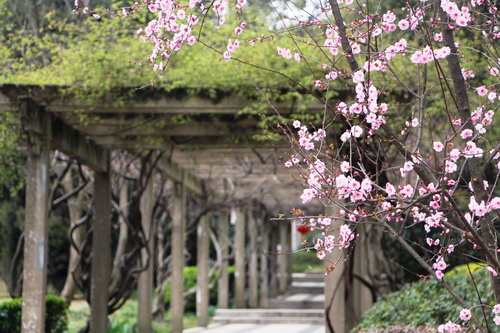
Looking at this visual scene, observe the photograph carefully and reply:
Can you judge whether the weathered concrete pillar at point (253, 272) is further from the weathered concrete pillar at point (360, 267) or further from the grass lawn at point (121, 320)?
the weathered concrete pillar at point (360, 267)

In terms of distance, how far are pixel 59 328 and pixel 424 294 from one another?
4.59 meters

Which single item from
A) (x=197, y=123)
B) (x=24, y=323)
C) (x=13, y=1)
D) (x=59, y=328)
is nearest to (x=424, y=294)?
(x=197, y=123)

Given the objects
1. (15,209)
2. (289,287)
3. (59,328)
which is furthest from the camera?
(289,287)

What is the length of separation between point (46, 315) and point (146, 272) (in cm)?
177

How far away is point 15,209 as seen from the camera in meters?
13.8

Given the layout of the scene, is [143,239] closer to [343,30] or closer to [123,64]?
[123,64]

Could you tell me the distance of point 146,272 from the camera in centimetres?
978

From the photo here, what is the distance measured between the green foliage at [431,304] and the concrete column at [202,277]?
6.89 metres

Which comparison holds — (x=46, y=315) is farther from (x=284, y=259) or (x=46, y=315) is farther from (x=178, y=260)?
(x=284, y=259)

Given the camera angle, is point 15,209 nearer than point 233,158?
No

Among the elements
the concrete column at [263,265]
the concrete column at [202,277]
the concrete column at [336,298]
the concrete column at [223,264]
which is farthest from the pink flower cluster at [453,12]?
the concrete column at [263,265]

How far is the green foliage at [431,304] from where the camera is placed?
519cm

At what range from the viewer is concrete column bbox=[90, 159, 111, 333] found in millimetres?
8195

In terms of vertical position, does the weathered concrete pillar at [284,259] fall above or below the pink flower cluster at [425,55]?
below
